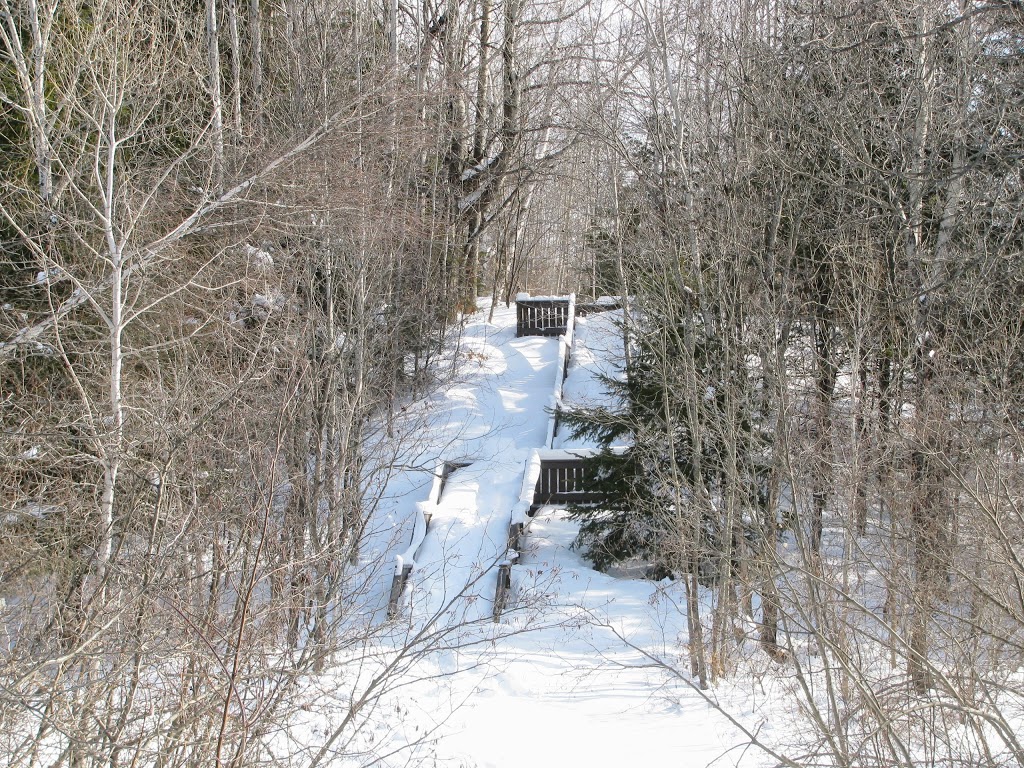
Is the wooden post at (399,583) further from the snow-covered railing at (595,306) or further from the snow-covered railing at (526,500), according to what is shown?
the snow-covered railing at (595,306)

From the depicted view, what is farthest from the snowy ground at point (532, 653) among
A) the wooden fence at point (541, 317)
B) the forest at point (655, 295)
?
the wooden fence at point (541, 317)

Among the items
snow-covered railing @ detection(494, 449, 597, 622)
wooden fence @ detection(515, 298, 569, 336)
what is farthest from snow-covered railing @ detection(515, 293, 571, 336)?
snow-covered railing @ detection(494, 449, 597, 622)

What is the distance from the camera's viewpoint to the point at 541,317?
74.8 ft

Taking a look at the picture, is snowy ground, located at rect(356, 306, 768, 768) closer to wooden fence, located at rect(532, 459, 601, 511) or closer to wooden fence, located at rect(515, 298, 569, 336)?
wooden fence, located at rect(532, 459, 601, 511)

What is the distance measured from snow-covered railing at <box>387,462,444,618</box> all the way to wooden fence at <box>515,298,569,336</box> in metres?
7.95

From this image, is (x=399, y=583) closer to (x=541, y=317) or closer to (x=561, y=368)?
(x=561, y=368)

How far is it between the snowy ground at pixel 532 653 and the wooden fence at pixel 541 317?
5.82 metres

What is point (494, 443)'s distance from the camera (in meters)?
16.3

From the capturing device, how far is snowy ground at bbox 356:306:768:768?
26.5ft

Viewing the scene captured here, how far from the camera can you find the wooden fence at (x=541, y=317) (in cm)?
2262

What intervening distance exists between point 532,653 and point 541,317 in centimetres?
1347

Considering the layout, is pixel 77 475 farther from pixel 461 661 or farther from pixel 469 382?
pixel 469 382

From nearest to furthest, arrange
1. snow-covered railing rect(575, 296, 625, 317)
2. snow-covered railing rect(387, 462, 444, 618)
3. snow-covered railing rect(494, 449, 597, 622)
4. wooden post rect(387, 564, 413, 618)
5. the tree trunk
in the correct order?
the tree trunk < wooden post rect(387, 564, 413, 618) < snow-covered railing rect(387, 462, 444, 618) < snow-covered railing rect(494, 449, 597, 622) < snow-covered railing rect(575, 296, 625, 317)

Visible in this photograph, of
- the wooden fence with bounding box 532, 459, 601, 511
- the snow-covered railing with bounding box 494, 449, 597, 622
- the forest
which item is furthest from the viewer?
the wooden fence with bounding box 532, 459, 601, 511
